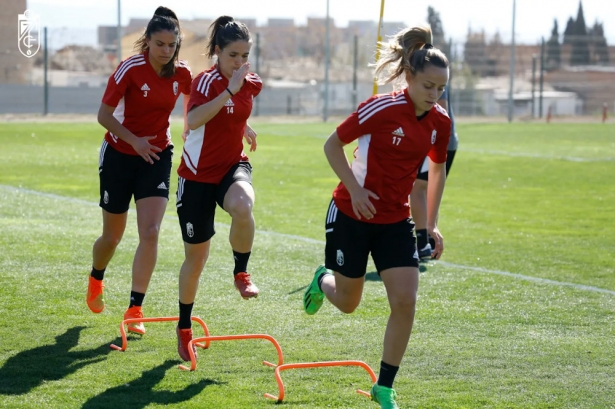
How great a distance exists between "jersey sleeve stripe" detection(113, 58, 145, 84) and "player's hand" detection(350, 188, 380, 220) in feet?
8.02

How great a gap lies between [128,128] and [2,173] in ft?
39.5

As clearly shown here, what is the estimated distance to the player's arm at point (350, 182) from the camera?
506cm

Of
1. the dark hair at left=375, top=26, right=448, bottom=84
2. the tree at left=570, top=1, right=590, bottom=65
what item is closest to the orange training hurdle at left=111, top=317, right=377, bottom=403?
the dark hair at left=375, top=26, right=448, bottom=84

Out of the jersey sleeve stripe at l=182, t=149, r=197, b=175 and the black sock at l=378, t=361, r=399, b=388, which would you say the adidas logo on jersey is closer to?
the black sock at l=378, t=361, r=399, b=388

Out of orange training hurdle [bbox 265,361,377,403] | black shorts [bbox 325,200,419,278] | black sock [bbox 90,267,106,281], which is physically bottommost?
orange training hurdle [bbox 265,361,377,403]

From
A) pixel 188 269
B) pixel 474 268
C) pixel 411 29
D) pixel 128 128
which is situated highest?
pixel 411 29

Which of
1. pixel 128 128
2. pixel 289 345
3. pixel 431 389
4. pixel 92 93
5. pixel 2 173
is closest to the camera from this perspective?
pixel 431 389

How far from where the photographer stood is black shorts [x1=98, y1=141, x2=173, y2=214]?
22.6 ft

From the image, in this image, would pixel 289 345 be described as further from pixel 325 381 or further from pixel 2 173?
pixel 2 173

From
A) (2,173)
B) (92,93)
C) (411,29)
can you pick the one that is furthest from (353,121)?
(92,93)

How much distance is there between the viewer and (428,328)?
7.01m

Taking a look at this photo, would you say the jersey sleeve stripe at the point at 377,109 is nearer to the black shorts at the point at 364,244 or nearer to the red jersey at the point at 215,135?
the black shorts at the point at 364,244

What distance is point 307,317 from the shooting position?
735cm

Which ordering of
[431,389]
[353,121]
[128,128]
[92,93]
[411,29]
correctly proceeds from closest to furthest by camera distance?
1. [353,121]
2. [431,389]
3. [411,29]
4. [128,128]
5. [92,93]
